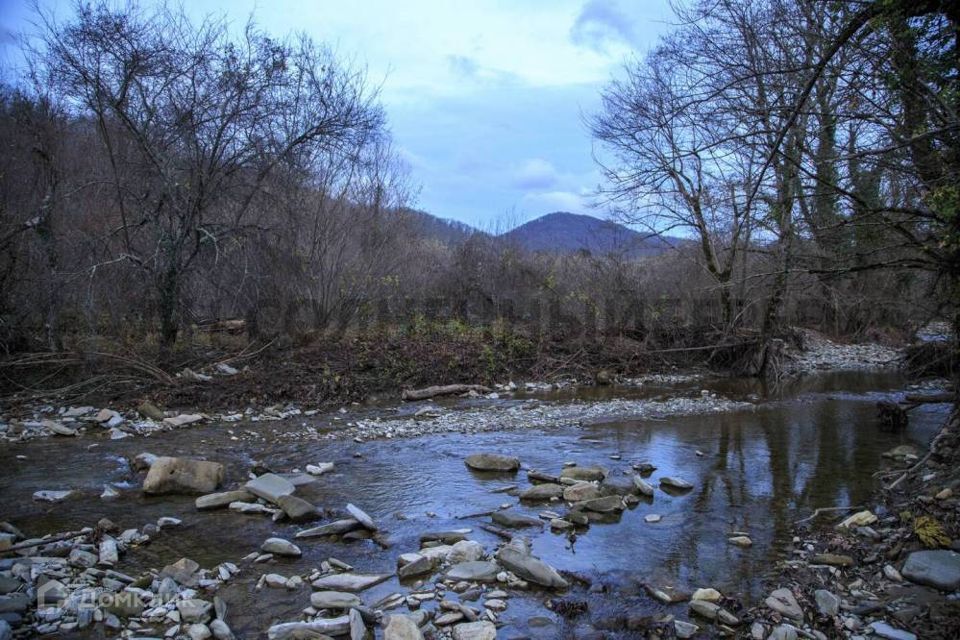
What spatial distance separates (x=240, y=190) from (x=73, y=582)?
9901 millimetres

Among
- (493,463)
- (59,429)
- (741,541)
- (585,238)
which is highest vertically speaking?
(585,238)

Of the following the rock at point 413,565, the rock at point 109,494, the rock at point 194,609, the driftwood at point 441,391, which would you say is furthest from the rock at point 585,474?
the driftwood at point 441,391

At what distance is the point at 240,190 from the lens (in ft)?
42.8

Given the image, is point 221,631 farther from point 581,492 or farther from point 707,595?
point 581,492

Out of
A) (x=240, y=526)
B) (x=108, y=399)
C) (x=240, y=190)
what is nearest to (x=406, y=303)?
(x=240, y=190)

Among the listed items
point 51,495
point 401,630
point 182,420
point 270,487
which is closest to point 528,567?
point 401,630

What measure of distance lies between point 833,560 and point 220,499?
582 cm

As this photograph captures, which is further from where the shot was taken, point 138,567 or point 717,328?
point 717,328

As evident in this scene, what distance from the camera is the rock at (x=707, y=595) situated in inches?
178

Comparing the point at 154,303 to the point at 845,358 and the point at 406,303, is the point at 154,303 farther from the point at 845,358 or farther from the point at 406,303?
the point at 845,358

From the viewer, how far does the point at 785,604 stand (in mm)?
4383

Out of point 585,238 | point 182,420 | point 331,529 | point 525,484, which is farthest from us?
point 585,238

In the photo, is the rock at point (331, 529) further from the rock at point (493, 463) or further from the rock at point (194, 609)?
the rock at point (493, 463)

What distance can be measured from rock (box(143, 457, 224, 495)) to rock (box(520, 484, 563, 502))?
355 centimetres
